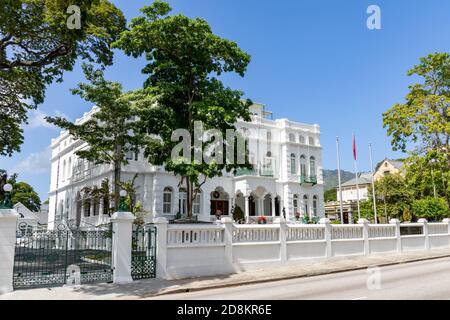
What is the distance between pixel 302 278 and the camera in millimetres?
13062

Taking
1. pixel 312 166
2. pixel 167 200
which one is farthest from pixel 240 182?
pixel 312 166

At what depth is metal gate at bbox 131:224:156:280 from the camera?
11.9m

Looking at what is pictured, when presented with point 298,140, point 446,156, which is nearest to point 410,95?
point 446,156

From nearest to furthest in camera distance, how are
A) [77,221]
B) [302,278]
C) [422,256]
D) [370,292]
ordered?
[370,292]
[302,278]
[422,256]
[77,221]

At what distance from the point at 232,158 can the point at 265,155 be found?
2266 cm

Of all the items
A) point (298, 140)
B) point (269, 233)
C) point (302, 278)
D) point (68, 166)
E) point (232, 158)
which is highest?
point (298, 140)

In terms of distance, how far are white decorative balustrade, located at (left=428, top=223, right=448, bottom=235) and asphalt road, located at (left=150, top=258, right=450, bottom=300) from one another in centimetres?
1033

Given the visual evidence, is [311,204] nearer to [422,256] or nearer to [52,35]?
[422,256]

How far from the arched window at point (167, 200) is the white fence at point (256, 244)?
595 inches

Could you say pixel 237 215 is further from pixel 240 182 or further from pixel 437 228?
pixel 437 228

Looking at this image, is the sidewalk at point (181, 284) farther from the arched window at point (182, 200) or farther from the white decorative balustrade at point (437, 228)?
the arched window at point (182, 200)

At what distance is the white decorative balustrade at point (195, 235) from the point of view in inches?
491
